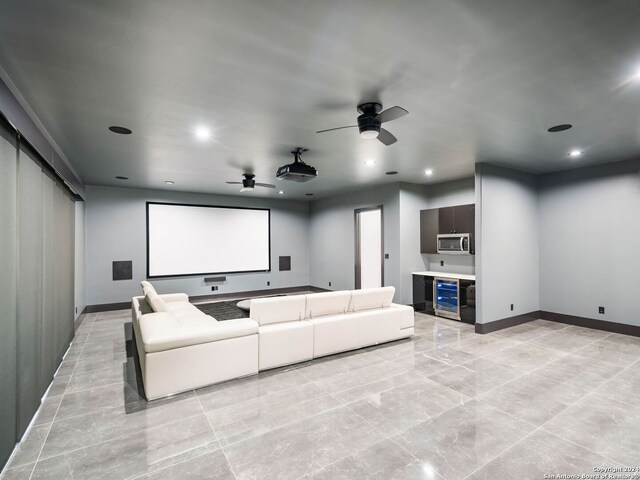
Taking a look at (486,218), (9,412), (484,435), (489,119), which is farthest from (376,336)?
(9,412)

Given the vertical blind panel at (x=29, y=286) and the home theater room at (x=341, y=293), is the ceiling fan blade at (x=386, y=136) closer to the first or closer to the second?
the home theater room at (x=341, y=293)

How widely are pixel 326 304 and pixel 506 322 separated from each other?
11.7ft

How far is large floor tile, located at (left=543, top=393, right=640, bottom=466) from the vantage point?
7.54ft

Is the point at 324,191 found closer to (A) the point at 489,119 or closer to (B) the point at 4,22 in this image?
(A) the point at 489,119

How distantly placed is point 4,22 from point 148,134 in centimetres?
202

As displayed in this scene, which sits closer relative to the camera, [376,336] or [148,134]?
[148,134]

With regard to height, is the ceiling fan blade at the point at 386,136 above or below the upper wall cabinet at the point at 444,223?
above

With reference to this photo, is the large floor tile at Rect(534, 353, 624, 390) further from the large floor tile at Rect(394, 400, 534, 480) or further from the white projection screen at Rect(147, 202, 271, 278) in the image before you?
the white projection screen at Rect(147, 202, 271, 278)

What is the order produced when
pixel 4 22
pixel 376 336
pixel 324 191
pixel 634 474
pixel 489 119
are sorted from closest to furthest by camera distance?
pixel 4 22
pixel 634 474
pixel 489 119
pixel 376 336
pixel 324 191

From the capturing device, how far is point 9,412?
2.22m

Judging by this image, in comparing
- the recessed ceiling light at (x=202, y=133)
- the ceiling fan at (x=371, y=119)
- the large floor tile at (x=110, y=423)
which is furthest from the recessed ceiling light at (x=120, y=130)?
the large floor tile at (x=110, y=423)

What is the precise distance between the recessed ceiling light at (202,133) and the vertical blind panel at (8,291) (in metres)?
1.70

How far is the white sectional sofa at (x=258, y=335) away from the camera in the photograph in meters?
3.14

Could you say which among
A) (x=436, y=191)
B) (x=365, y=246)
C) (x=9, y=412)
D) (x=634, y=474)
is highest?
(x=436, y=191)
